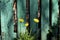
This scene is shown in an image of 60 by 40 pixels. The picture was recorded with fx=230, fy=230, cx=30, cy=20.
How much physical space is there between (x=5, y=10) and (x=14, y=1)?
0.25 m

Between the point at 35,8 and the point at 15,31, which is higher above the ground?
the point at 35,8

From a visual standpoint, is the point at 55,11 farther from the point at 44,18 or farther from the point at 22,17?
the point at 22,17

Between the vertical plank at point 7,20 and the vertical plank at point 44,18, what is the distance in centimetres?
61

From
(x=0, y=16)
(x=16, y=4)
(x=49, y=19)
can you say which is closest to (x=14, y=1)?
(x=16, y=4)

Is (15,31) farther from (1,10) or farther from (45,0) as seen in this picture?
(45,0)

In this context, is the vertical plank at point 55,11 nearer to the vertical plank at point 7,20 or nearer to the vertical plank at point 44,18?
the vertical plank at point 44,18

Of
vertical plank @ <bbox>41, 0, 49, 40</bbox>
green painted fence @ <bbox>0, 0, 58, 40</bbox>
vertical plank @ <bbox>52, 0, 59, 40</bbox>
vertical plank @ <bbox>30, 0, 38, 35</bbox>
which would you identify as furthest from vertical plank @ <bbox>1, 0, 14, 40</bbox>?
vertical plank @ <bbox>52, 0, 59, 40</bbox>

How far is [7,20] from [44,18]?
2.40 ft

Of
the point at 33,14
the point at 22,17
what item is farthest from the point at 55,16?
the point at 22,17

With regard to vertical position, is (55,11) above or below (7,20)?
above

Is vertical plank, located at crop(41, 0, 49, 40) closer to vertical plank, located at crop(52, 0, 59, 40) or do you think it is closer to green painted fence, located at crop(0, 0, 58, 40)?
green painted fence, located at crop(0, 0, 58, 40)

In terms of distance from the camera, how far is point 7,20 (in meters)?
4.54

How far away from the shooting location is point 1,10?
4523 mm

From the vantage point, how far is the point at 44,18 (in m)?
4.52
